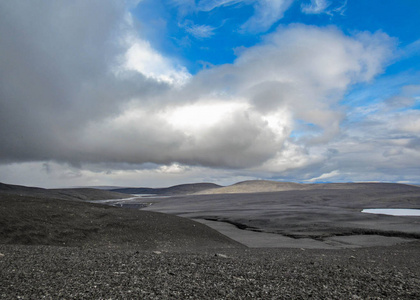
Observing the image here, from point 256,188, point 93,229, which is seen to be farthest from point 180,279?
point 256,188

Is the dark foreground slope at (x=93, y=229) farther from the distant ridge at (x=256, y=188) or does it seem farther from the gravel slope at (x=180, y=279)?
the distant ridge at (x=256, y=188)

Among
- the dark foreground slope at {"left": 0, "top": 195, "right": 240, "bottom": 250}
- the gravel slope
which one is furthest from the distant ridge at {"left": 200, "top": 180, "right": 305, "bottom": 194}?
the gravel slope

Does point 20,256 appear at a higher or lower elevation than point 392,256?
higher

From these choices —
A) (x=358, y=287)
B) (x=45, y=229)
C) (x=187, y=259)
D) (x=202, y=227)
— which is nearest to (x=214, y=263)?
(x=187, y=259)

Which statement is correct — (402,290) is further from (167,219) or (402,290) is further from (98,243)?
(167,219)

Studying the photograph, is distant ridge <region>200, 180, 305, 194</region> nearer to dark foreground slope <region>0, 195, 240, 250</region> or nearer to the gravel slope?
dark foreground slope <region>0, 195, 240, 250</region>

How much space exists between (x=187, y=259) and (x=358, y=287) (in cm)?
280

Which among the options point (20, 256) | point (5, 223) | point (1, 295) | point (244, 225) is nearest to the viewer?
point (1, 295)

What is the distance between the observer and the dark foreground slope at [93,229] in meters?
9.60

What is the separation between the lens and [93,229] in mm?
10914

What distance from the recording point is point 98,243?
9.95m

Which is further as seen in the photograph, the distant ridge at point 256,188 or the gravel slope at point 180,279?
the distant ridge at point 256,188

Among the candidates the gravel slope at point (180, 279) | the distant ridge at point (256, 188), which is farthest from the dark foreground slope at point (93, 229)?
the distant ridge at point (256, 188)

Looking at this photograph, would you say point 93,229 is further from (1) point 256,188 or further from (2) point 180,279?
(1) point 256,188
